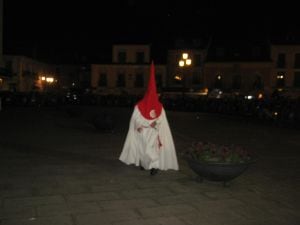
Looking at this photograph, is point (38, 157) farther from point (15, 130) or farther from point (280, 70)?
point (280, 70)

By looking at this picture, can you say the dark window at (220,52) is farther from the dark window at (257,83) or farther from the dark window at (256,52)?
the dark window at (257,83)

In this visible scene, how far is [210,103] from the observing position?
36969 millimetres

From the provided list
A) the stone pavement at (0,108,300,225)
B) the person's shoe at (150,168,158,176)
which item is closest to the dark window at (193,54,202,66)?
the stone pavement at (0,108,300,225)

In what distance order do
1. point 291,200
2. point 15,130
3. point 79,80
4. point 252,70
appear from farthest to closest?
point 79,80
point 252,70
point 15,130
point 291,200

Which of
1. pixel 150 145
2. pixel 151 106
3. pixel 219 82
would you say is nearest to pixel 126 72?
pixel 219 82

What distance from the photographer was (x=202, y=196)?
709 centimetres

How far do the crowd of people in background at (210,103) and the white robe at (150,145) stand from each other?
14.9 metres

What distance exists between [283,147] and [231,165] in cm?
680

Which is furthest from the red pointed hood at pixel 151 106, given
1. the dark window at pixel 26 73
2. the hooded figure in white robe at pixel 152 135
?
the dark window at pixel 26 73

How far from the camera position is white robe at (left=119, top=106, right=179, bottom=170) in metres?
8.34

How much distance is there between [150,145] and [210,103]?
2920cm

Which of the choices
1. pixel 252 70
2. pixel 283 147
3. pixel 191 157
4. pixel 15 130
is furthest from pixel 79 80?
pixel 191 157

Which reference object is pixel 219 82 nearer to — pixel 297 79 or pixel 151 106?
pixel 297 79

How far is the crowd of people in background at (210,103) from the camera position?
24123mm
